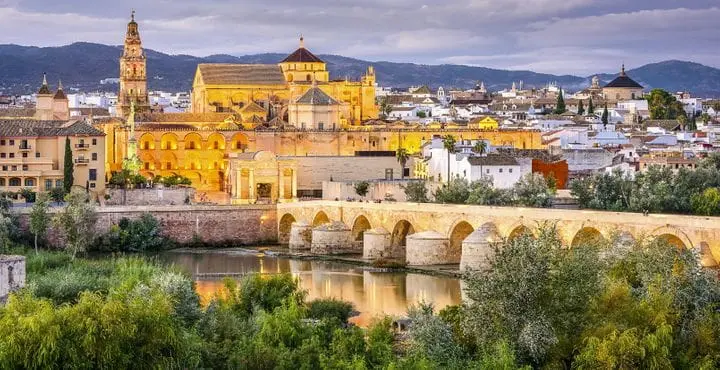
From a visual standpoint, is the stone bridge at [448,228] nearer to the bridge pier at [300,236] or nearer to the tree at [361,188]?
the bridge pier at [300,236]

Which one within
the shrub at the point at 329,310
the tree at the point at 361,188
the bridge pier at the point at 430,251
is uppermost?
the tree at the point at 361,188

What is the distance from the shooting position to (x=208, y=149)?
73938mm

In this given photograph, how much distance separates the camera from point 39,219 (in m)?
52.4

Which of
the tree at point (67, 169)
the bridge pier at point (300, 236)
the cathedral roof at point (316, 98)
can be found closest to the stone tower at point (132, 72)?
the cathedral roof at point (316, 98)

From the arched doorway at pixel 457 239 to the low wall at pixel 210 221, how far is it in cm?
1285

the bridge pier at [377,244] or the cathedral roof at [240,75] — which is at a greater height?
the cathedral roof at [240,75]

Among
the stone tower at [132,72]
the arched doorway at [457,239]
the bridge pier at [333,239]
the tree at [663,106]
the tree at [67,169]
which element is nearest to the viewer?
the arched doorway at [457,239]

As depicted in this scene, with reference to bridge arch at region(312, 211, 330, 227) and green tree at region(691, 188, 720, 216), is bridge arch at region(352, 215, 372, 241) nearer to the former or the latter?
A: bridge arch at region(312, 211, 330, 227)

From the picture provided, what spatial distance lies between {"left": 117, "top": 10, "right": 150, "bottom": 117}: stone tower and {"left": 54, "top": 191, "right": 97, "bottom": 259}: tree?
2900 centimetres

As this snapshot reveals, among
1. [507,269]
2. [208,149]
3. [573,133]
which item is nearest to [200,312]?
[507,269]

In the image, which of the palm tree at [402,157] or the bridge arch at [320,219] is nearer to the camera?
the bridge arch at [320,219]

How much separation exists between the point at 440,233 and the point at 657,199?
850 cm

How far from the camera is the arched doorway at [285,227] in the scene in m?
59.4

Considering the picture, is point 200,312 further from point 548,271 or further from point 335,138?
point 335,138
